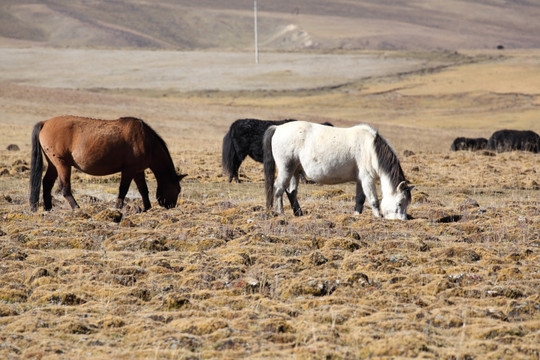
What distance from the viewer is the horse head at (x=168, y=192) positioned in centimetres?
1190

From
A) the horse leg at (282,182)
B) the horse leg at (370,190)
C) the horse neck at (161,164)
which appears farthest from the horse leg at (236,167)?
the horse leg at (370,190)

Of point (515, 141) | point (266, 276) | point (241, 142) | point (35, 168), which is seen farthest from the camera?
point (515, 141)

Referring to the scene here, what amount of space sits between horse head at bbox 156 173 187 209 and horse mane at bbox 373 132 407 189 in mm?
3258

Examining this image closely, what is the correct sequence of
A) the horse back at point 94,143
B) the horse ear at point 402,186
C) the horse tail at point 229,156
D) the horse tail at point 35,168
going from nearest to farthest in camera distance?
the horse ear at point 402,186, the horse back at point 94,143, the horse tail at point 35,168, the horse tail at point 229,156

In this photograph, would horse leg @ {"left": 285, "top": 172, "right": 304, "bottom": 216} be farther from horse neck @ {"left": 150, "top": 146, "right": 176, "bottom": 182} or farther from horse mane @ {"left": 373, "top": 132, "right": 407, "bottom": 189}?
horse neck @ {"left": 150, "top": 146, "right": 176, "bottom": 182}

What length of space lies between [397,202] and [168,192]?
3.76m

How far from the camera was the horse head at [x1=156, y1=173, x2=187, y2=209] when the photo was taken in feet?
39.0

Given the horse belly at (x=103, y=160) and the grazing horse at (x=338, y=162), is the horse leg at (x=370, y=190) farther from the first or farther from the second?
the horse belly at (x=103, y=160)

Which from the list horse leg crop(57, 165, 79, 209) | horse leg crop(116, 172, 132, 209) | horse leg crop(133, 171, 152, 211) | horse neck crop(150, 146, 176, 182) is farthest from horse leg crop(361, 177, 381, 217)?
horse leg crop(57, 165, 79, 209)

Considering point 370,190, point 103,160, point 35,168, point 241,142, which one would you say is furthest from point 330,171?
point 241,142

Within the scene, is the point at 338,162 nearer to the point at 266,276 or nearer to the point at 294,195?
the point at 294,195

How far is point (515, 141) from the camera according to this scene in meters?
25.7

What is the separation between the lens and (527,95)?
5122 centimetres

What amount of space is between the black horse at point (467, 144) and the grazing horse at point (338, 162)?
50.2 feet
